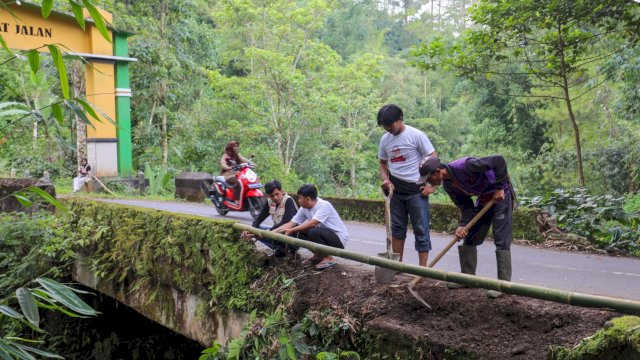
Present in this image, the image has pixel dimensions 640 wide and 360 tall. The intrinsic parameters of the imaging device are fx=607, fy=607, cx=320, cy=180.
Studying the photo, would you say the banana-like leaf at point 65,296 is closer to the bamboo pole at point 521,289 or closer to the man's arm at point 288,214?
the bamboo pole at point 521,289

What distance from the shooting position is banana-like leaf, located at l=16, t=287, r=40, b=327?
2879 millimetres

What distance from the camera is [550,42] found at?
417 inches

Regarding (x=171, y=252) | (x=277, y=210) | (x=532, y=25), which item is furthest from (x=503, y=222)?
(x=532, y=25)

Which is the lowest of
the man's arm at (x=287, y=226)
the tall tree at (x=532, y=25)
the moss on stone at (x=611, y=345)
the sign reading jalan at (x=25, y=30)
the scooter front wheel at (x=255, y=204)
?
the scooter front wheel at (x=255, y=204)

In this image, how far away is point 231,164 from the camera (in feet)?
40.4

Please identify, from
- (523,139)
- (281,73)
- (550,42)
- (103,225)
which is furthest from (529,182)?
(103,225)

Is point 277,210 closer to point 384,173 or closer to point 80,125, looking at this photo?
point 384,173

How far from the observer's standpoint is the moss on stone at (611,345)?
122 inches

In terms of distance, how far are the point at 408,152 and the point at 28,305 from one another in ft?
11.9

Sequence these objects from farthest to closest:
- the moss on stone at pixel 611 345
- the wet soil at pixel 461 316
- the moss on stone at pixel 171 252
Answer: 1. the moss on stone at pixel 171 252
2. the wet soil at pixel 461 316
3. the moss on stone at pixel 611 345

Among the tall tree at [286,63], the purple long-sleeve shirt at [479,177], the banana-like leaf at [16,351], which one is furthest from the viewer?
the tall tree at [286,63]

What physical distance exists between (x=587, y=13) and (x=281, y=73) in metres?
15.0

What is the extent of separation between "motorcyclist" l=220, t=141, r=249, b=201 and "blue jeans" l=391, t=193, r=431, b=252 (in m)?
6.88

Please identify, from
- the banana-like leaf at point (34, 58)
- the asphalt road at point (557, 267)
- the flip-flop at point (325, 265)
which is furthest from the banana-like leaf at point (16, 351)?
the asphalt road at point (557, 267)
